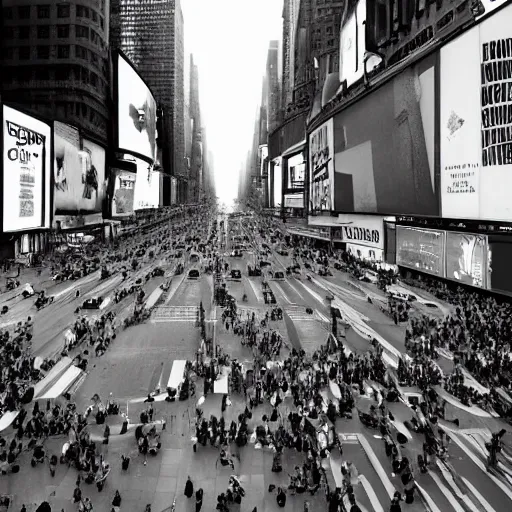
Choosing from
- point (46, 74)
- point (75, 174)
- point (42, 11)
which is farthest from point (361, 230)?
point (42, 11)

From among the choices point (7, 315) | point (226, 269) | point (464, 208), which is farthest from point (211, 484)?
point (226, 269)

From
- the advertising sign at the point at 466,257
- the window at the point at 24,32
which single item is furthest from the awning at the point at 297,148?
the advertising sign at the point at 466,257

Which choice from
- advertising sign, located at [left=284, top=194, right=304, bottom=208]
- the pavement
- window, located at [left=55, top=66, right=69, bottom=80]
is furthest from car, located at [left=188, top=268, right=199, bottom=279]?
window, located at [left=55, top=66, right=69, bottom=80]

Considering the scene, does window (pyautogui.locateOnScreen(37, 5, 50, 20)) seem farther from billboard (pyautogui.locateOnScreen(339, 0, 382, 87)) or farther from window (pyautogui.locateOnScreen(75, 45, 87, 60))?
billboard (pyautogui.locateOnScreen(339, 0, 382, 87))

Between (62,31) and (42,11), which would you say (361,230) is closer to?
(62,31)

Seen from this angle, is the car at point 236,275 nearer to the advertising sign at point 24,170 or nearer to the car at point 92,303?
the car at point 92,303
